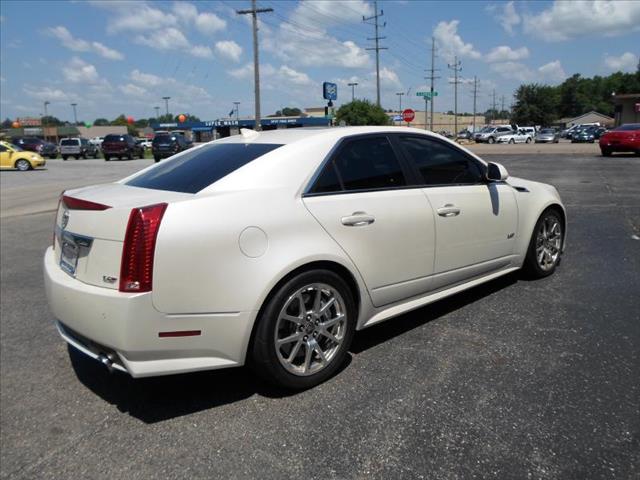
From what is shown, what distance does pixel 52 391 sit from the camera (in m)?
3.56

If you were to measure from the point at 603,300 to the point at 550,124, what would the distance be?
116084 mm

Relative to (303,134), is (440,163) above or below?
below

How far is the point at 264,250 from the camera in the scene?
3008 millimetres

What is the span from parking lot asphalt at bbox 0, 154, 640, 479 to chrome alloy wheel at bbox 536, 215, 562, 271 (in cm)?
62

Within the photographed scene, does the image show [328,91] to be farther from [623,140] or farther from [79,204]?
[79,204]

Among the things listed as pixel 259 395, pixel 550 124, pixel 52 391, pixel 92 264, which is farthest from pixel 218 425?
pixel 550 124

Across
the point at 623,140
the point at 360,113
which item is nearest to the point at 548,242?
the point at 623,140

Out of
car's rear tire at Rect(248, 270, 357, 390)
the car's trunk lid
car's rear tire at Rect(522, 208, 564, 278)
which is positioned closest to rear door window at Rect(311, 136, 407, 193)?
car's rear tire at Rect(248, 270, 357, 390)

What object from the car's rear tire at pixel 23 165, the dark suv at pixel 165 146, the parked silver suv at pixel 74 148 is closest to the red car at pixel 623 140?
the dark suv at pixel 165 146

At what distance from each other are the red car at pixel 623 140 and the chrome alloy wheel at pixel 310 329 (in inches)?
950

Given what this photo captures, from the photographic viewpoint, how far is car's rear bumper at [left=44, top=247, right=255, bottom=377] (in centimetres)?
276

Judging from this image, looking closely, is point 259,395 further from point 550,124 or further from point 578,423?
point 550,124

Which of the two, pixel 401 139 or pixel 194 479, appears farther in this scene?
pixel 401 139

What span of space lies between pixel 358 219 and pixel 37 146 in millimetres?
47372
